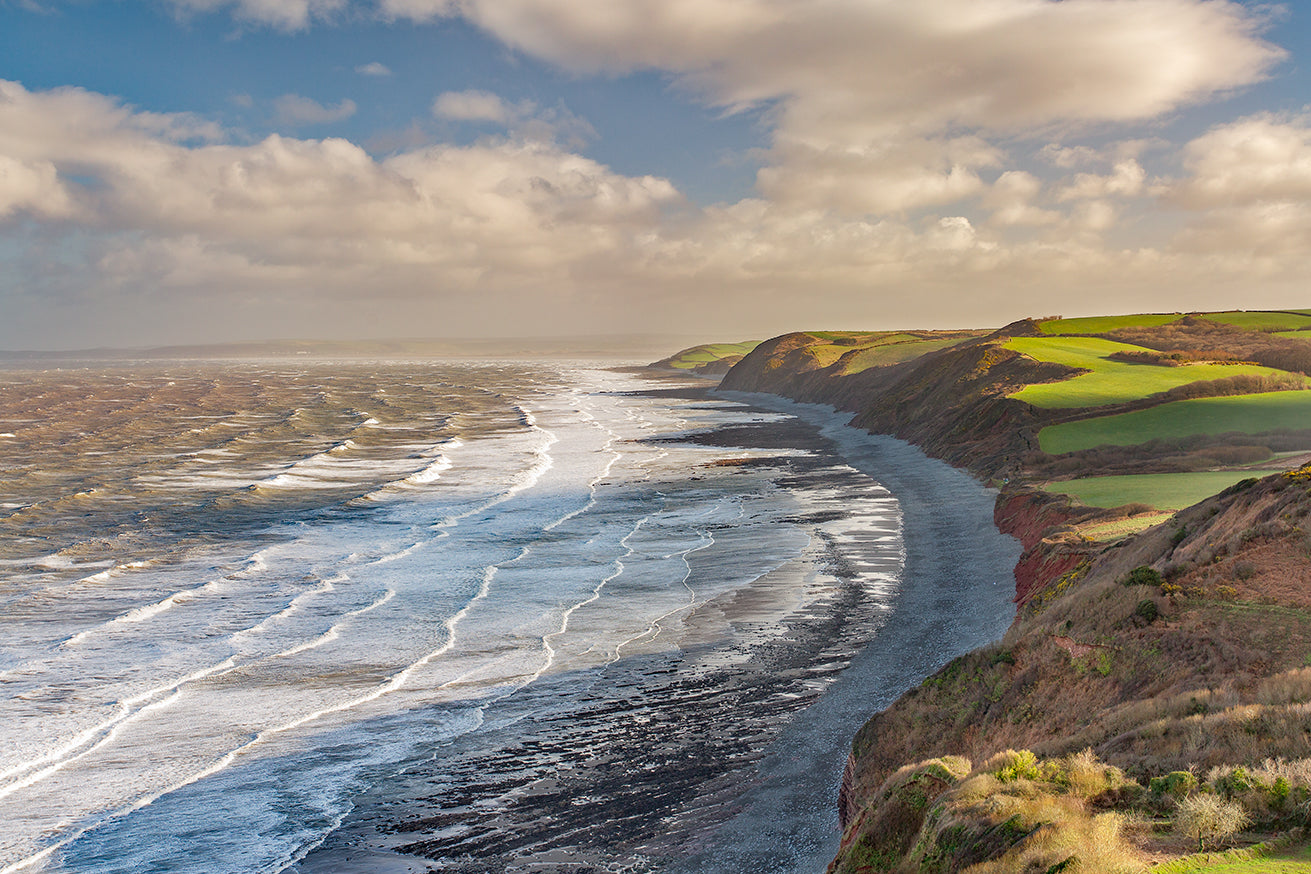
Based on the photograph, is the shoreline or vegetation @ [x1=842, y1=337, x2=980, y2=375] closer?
the shoreline

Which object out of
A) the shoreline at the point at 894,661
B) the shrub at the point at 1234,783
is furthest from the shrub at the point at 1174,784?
the shoreline at the point at 894,661

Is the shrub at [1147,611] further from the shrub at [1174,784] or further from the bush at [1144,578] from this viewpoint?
the shrub at [1174,784]

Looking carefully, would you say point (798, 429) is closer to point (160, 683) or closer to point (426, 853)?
point (160, 683)

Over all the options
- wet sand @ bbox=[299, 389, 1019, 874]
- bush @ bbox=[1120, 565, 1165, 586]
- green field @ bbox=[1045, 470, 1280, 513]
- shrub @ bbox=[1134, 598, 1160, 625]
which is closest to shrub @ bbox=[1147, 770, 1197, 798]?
wet sand @ bbox=[299, 389, 1019, 874]

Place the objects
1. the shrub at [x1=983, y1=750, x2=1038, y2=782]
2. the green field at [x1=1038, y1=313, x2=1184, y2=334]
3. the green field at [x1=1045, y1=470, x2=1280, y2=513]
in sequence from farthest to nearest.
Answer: the green field at [x1=1038, y1=313, x2=1184, y2=334] < the green field at [x1=1045, y1=470, x2=1280, y2=513] < the shrub at [x1=983, y1=750, x2=1038, y2=782]

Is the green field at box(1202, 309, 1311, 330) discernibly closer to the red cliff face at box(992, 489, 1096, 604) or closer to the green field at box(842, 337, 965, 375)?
the green field at box(842, 337, 965, 375)

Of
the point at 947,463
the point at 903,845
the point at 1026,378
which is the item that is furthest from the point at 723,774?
the point at 1026,378
